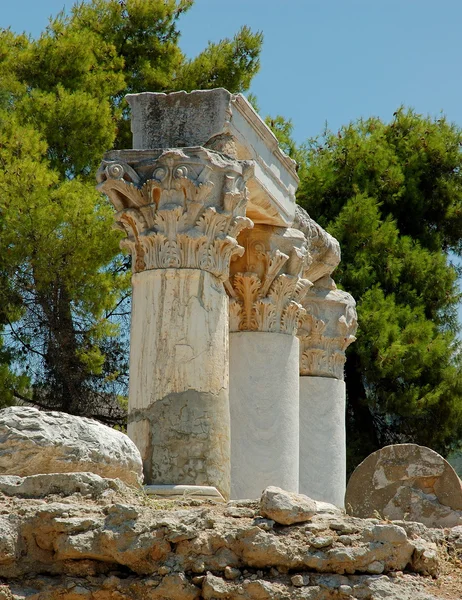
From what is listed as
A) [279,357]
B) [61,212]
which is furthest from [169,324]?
[61,212]

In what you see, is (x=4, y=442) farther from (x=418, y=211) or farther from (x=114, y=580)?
(x=418, y=211)

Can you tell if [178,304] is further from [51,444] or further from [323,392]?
[323,392]

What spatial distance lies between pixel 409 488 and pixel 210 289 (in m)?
2.41

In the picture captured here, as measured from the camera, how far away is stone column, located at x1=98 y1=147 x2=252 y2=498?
952cm

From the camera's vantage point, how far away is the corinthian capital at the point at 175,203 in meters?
9.72

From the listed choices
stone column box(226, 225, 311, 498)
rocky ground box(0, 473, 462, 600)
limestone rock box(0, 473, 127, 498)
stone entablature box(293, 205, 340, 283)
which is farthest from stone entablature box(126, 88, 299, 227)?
rocky ground box(0, 473, 462, 600)

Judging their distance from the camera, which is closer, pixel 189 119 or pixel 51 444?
pixel 51 444

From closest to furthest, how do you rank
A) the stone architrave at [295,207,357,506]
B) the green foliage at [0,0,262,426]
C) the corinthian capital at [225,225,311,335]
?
the corinthian capital at [225,225,311,335] < the stone architrave at [295,207,357,506] < the green foliage at [0,0,262,426]

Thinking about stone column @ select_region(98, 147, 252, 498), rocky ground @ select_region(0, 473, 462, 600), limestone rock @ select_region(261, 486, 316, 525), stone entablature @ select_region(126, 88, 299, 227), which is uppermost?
stone entablature @ select_region(126, 88, 299, 227)

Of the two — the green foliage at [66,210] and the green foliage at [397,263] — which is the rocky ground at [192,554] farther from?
the green foliage at [397,263]

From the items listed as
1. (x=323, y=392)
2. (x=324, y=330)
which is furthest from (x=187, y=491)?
(x=324, y=330)

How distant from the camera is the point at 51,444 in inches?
254

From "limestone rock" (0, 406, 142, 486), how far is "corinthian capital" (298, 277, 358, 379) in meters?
7.76

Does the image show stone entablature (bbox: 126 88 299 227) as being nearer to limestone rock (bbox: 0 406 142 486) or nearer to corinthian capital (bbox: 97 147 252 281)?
corinthian capital (bbox: 97 147 252 281)
